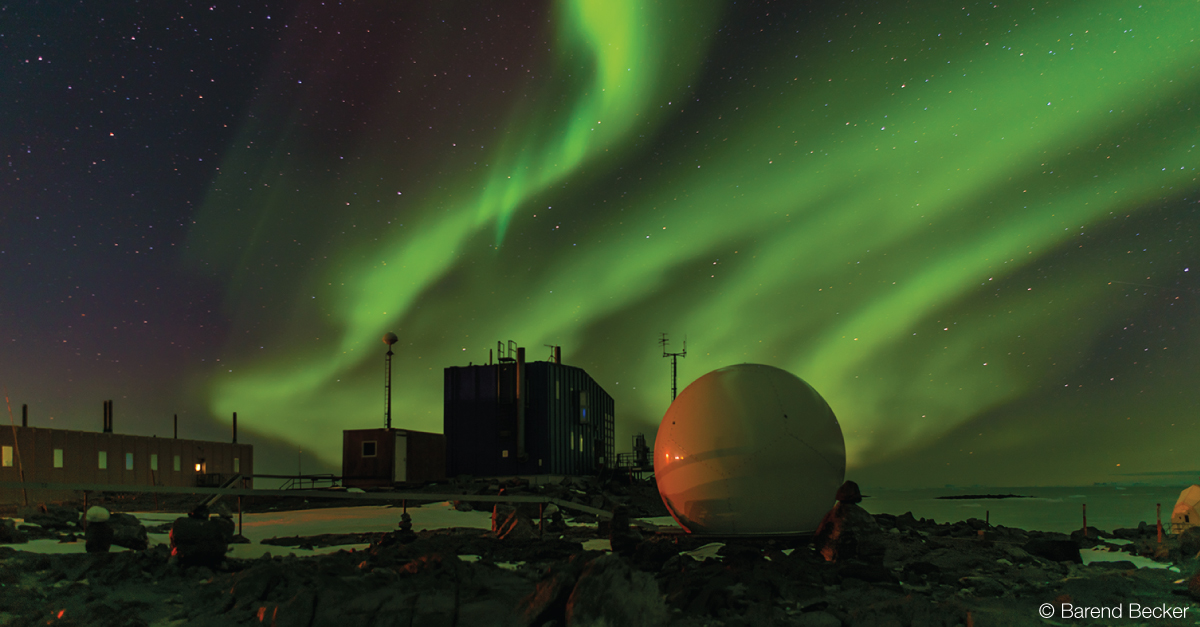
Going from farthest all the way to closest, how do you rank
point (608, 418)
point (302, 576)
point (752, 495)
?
point (608, 418) < point (752, 495) < point (302, 576)

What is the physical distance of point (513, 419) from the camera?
40188mm

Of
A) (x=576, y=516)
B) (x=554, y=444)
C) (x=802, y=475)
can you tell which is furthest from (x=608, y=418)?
(x=802, y=475)

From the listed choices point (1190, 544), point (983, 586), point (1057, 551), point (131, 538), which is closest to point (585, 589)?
point (983, 586)

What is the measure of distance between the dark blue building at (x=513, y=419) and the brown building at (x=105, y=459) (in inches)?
492

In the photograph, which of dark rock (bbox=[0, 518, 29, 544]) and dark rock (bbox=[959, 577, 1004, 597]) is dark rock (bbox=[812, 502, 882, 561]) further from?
dark rock (bbox=[0, 518, 29, 544])

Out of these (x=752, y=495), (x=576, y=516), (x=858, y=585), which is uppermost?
(x=752, y=495)

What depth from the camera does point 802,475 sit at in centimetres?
1091

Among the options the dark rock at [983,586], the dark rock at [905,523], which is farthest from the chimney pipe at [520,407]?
the dark rock at [983,586]

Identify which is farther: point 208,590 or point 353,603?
point 208,590

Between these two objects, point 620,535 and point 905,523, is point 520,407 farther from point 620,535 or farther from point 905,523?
point 620,535

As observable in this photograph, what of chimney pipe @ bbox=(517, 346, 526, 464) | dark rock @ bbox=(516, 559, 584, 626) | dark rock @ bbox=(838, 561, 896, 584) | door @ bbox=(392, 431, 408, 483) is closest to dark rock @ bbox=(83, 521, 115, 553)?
dark rock @ bbox=(516, 559, 584, 626)

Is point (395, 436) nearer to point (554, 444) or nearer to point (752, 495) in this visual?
point (554, 444)

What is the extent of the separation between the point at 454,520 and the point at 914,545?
476 inches

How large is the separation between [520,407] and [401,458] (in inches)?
305
